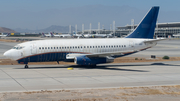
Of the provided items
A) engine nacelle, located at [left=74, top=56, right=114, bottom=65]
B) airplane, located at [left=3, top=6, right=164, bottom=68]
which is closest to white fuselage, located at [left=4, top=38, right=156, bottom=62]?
airplane, located at [left=3, top=6, right=164, bottom=68]

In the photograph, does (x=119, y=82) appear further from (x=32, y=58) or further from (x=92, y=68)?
(x=32, y=58)

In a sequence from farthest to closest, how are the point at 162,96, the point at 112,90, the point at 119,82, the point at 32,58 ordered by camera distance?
the point at 32,58 < the point at 119,82 < the point at 112,90 < the point at 162,96

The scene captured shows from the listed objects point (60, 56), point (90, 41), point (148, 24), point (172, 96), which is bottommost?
point (172, 96)

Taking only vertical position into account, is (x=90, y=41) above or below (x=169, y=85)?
above

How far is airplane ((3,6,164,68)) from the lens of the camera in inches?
1316

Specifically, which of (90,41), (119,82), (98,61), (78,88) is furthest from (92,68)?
(78,88)

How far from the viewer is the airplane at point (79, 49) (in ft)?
110

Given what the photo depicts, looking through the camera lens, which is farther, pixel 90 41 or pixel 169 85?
pixel 90 41

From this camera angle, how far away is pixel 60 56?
3456cm

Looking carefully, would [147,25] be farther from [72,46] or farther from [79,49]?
[72,46]

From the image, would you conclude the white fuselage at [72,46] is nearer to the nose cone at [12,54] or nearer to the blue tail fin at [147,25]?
the nose cone at [12,54]

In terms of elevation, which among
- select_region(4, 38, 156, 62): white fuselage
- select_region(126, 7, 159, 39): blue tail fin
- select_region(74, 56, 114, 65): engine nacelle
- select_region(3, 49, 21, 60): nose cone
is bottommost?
select_region(74, 56, 114, 65): engine nacelle

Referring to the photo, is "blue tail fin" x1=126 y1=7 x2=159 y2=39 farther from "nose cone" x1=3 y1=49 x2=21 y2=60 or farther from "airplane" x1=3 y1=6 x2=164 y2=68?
"nose cone" x1=3 y1=49 x2=21 y2=60

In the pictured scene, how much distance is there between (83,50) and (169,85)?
16482 mm
